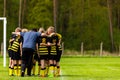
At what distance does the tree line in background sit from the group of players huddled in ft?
189

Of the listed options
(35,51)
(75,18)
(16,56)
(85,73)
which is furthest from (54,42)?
(75,18)

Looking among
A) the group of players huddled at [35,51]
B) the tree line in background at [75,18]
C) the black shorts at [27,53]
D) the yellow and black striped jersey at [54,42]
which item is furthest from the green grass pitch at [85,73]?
the tree line in background at [75,18]

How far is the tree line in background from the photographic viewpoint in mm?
86375

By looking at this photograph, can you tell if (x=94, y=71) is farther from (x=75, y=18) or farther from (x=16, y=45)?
(x=75, y=18)

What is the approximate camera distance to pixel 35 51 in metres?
26.2

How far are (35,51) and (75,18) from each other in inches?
2596

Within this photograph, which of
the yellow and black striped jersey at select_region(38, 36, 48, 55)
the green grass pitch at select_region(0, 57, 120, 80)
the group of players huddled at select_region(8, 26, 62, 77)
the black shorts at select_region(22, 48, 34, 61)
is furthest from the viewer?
the yellow and black striped jersey at select_region(38, 36, 48, 55)

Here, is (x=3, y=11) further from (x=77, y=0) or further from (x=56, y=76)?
(x=56, y=76)

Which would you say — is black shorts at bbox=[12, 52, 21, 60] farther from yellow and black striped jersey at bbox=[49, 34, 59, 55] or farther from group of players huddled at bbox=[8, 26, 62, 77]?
yellow and black striped jersey at bbox=[49, 34, 59, 55]

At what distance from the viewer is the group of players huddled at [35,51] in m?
25.5

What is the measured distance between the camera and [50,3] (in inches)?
3462

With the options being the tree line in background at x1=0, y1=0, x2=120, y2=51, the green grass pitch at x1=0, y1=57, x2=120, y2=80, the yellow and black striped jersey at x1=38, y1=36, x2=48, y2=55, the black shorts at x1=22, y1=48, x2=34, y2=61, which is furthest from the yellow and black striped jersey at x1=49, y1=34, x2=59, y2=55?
the tree line in background at x1=0, y1=0, x2=120, y2=51

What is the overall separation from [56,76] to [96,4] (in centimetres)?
6529

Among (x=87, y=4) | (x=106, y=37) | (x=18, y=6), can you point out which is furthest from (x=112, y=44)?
(x=18, y=6)
